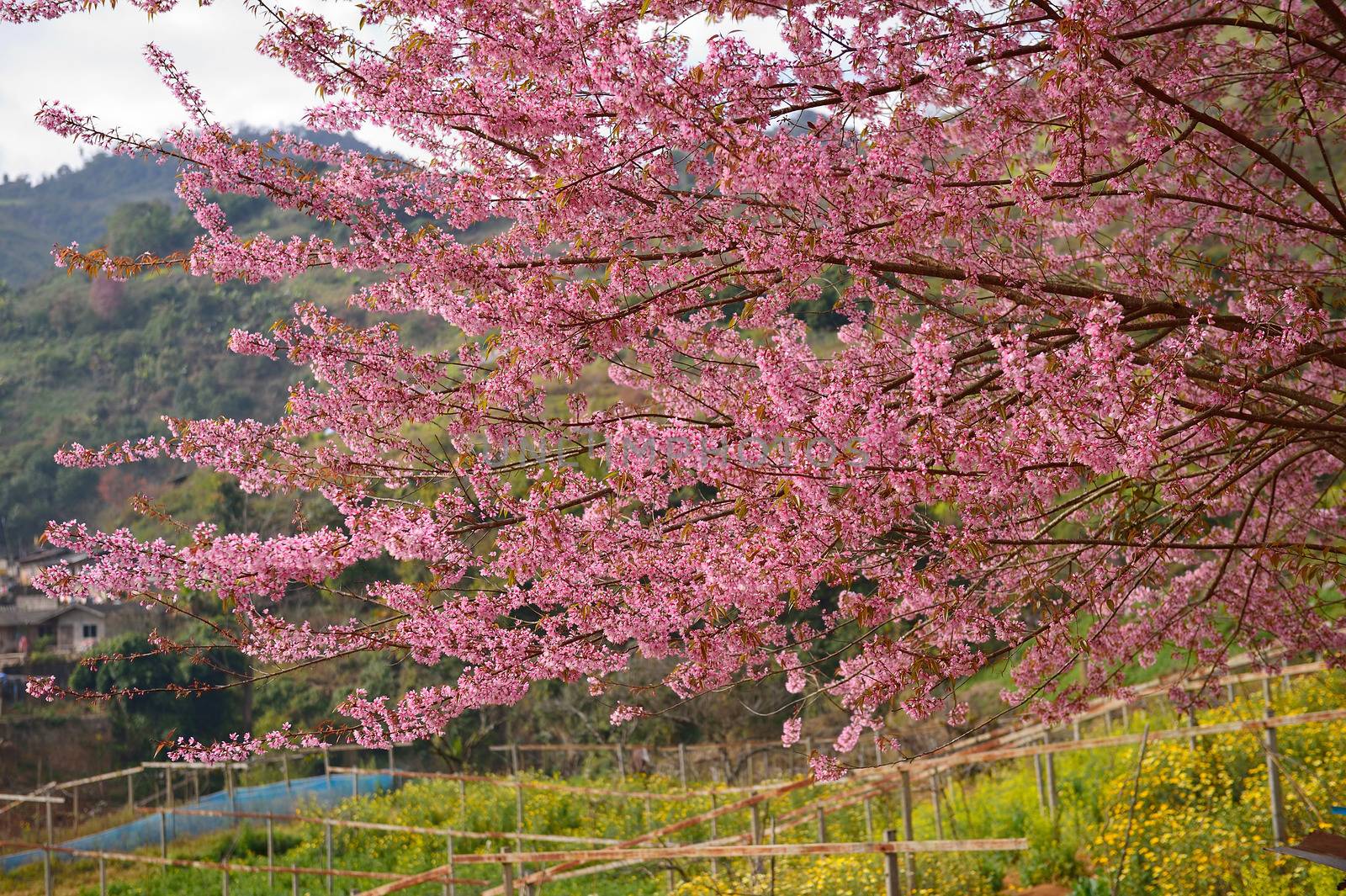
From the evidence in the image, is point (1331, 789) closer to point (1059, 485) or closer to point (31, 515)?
point (1059, 485)

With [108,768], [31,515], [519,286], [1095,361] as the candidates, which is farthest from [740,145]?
[31,515]

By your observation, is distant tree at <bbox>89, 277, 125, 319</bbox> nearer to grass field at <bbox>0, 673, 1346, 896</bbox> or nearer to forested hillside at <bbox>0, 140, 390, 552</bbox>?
forested hillside at <bbox>0, 140, 390, 552</bbox>

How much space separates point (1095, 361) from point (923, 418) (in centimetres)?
53

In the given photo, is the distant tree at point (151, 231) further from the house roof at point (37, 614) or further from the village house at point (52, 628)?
the village house at point (52, 628)

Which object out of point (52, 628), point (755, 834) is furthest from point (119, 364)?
point (755, 834)

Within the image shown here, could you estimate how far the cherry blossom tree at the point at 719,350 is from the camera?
3.44 meters

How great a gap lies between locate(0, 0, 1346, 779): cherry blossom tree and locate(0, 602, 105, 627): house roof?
1230 inches

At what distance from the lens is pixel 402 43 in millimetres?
3973

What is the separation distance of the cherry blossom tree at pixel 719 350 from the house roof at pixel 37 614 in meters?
31.2

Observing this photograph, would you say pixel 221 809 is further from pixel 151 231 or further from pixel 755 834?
pixel 151 231

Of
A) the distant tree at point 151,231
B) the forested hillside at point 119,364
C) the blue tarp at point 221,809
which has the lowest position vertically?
the blue tarp at point 221,809

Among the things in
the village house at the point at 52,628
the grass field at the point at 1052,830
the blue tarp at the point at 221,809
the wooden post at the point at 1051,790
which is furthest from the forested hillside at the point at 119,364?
the wooden post at the point at 1051,790


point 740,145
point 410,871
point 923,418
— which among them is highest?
point 740,145

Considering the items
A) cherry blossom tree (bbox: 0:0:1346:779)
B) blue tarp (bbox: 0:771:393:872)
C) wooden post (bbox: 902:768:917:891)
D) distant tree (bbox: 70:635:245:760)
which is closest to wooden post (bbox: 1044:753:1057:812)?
wooden post (bbox: 902:768:917:891)
